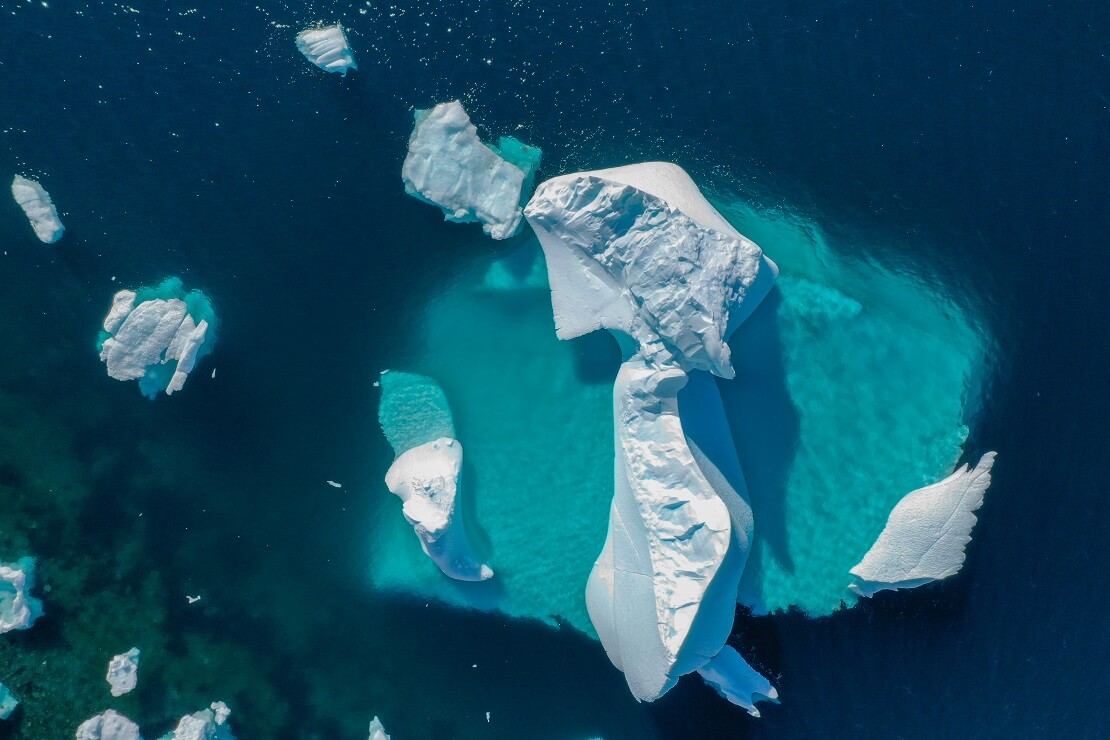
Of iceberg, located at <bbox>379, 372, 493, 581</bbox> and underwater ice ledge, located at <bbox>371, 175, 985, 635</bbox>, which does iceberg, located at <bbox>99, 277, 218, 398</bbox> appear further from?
underwater ice ledge, located at <bbox>371, 175, 985, 635</bbox>

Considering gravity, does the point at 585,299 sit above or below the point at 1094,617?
above

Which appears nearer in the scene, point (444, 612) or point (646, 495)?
point (646, 495)

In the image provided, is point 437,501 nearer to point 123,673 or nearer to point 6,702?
point 123,673

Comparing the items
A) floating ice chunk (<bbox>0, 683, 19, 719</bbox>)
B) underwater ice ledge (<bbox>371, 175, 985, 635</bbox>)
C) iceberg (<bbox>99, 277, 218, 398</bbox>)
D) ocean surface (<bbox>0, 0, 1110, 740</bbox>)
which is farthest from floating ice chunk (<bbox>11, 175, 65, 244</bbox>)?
floating ice chunk (<bbox>0, 683, 19, 719</bbox>)

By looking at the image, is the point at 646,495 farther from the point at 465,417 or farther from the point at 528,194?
the point at 528,194

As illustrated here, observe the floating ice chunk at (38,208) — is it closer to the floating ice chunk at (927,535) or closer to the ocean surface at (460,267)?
the ocean surface at (460,267)

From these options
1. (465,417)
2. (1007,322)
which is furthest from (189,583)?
(1007,322)

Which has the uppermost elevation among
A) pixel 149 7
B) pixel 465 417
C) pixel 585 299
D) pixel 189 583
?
pixel 149 7
